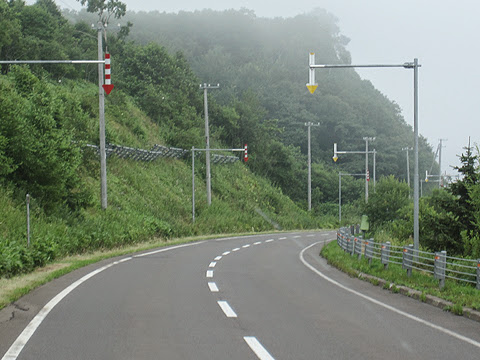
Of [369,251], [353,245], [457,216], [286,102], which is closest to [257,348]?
[369,251]

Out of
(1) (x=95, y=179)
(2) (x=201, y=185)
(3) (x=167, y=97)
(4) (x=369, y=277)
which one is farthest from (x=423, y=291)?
(3) (x=167, y=97)

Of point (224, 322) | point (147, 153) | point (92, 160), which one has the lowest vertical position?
point (224, 322)

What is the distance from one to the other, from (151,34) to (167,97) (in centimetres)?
9335

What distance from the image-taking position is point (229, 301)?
13.1 m

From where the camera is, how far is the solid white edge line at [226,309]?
11.3m

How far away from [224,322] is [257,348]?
7.02ft

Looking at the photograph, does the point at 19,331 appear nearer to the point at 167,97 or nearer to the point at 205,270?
the point at 205,270

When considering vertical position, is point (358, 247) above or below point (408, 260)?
below

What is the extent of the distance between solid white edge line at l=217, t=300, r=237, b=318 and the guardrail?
17.8 feet

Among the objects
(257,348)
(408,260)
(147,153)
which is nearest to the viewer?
(257,348)

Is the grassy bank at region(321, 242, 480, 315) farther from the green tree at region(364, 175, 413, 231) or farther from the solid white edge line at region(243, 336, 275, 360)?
the green tree at region(364, 175, 413, 231)

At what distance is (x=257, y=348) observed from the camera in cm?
838

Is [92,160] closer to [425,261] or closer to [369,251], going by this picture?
[369,251]

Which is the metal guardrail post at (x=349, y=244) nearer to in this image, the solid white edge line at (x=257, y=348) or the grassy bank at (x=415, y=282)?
the grassy bank at (x=415, y=282)
